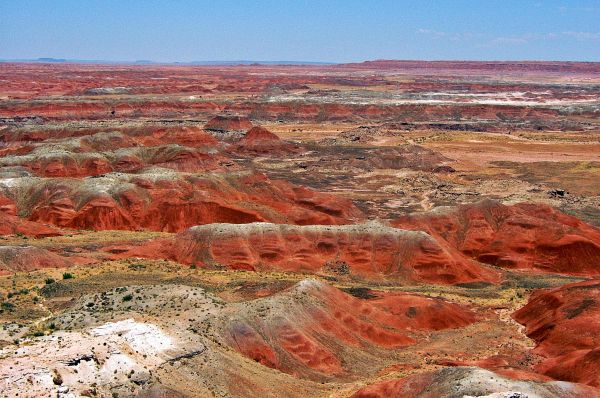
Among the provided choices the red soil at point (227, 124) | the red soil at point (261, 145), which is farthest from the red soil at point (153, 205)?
the red soil at point (227, 124)

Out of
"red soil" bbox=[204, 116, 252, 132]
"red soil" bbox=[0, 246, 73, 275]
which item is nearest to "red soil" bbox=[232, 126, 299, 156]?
"red soil" bbox=[204, 116, 252, 132]

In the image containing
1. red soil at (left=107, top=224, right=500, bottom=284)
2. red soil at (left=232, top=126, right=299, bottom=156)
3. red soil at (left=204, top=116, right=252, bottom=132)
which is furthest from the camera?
red soil at (left=204, top=116, right=252, bottom=132)

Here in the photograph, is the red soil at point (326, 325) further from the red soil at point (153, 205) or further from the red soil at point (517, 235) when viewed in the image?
the red soil at point (153, 205)

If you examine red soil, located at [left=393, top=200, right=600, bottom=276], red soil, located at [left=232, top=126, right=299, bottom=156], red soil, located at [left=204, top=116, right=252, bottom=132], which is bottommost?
red soil, located at [left=393, top=200, right=600, bottom=276]

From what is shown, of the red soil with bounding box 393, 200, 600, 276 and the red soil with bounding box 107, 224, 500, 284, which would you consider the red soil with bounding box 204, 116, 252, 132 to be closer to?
the red soil with bounding box 393, 200, 600, 276

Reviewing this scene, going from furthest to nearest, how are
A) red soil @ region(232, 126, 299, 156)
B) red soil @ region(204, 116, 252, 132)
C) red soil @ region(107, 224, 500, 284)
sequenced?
red soil @ region(204, 116, 252, 132) < red soil @ region(232, 126, 299, 156) < red soil @ region(107, 224, 500, 284)

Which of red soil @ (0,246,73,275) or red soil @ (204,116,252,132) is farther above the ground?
red soil @ (204,116,252,132)

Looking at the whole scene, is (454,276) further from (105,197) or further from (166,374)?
(105,197)
